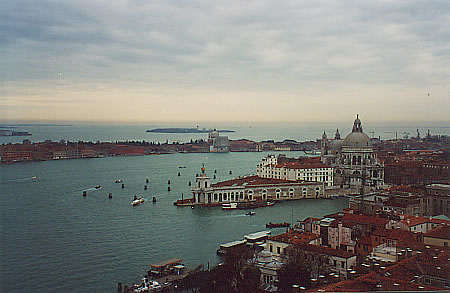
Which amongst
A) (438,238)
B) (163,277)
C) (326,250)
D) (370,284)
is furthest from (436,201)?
(370,284)

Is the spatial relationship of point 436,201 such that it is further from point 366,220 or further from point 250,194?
point 250,194

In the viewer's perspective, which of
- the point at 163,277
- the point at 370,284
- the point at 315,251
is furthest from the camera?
the point at 163,277

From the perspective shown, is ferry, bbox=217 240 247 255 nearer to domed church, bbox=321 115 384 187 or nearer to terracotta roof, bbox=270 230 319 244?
terracotta roof, bbox=270 230 319 244

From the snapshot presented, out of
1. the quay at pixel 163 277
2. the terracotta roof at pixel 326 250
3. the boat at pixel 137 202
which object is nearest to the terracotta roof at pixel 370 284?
the terracotta roof at pixel 326 250

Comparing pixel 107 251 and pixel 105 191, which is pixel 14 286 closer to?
pixel 107 251

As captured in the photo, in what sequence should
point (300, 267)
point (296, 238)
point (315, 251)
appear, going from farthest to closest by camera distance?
point (296, 238)
point (315, 251)
point (300, 267)

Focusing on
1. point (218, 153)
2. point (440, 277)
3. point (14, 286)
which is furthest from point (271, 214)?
point (218, 153)

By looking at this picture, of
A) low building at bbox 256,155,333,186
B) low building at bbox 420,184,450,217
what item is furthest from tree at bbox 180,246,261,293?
low building at bbox 256,155,333,186

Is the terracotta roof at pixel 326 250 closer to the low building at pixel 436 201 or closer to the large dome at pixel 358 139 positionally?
the low building at pixel 436 201
